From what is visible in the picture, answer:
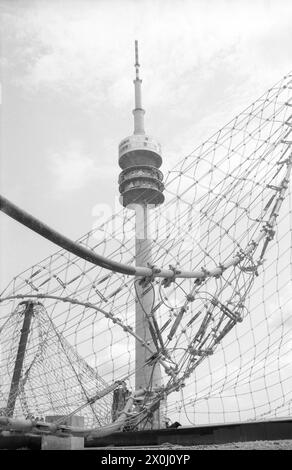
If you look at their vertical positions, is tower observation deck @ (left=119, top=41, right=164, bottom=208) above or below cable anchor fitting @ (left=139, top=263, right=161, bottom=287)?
above

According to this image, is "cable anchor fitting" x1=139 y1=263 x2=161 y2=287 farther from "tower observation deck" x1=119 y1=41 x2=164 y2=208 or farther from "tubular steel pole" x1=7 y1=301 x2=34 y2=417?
"tower observation deck" x1=119 y1=41 x2=164 y2=208

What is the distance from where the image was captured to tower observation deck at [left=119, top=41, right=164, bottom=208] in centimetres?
4316

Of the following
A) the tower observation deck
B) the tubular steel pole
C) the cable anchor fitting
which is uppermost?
the tower observation deck

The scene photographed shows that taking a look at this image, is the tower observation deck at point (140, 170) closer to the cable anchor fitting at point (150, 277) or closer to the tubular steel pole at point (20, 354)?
the tubular steel pole at point (20, 354)

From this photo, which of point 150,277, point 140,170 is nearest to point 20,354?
point 150,277

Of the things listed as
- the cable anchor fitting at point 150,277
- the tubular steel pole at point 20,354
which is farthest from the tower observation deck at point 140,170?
the cable anchor fitting at point 150,277

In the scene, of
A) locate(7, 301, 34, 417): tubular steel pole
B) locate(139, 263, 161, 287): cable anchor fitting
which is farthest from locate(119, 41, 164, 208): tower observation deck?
locate(139, 263, 161, 287): cable anchor fitting

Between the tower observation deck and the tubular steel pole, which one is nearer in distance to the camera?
the tubular steel pole

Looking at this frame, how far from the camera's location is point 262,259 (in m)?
7.86

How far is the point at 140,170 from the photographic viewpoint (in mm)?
43938

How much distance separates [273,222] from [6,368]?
12.2 meters

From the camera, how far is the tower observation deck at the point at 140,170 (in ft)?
142
